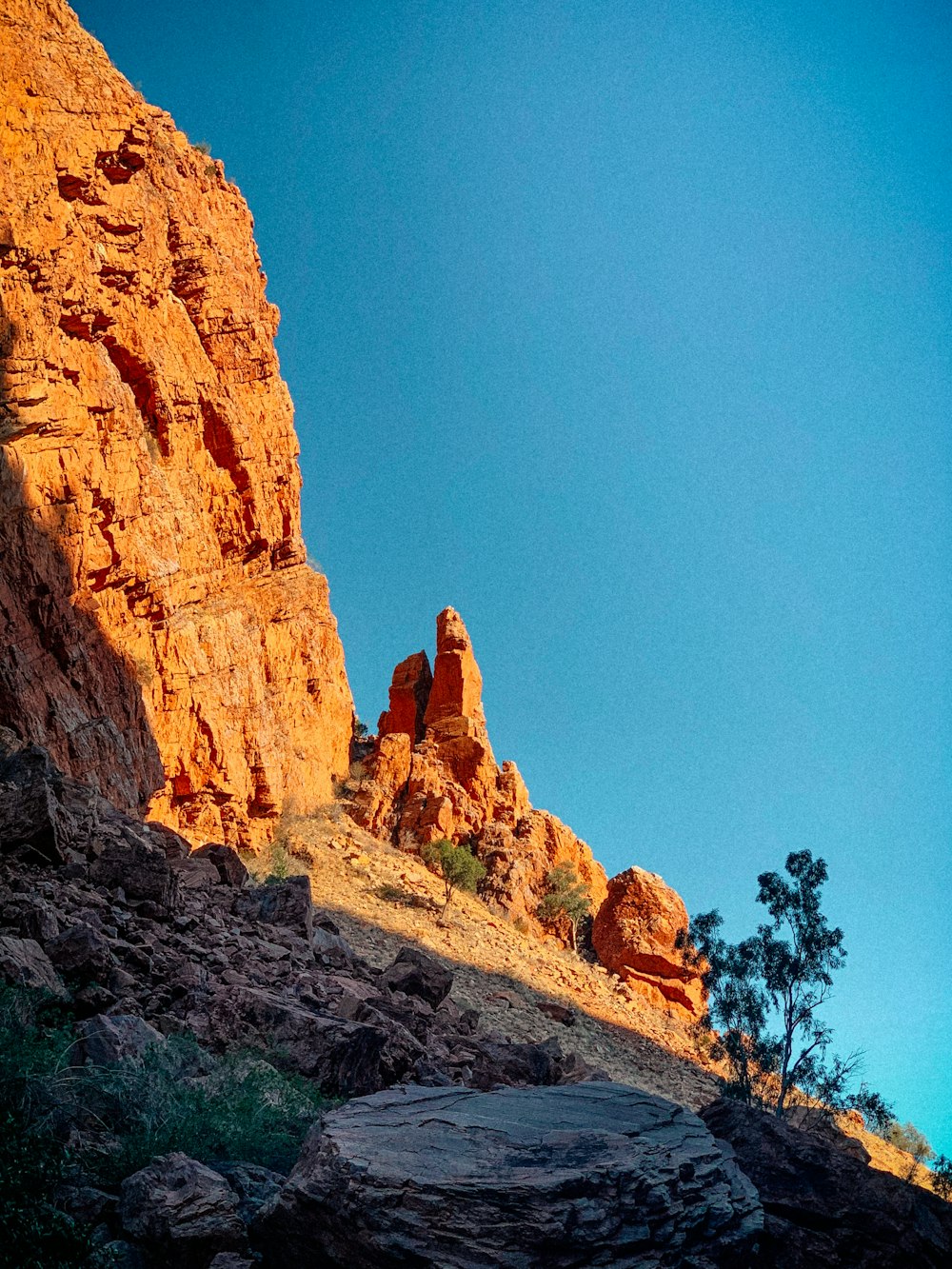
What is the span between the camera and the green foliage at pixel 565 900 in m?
48.6

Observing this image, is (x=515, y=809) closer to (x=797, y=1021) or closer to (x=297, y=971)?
(x=797, y=1021)

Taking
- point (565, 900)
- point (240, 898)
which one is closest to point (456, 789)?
point (565, 900)

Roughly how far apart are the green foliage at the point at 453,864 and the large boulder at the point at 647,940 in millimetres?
8159

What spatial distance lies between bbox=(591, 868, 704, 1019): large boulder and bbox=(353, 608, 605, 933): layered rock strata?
4003 mm

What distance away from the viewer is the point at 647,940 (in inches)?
1860

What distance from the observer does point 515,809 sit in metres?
54.7

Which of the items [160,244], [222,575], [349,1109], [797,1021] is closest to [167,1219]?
[349,1109]

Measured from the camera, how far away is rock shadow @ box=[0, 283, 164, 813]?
75.7ft

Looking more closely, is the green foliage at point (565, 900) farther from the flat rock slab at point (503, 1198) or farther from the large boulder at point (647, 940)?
the flat rock slab at point (503, 1198)

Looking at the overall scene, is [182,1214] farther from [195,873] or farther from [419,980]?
[195,873]

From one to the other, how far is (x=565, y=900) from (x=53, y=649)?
31.4 metres

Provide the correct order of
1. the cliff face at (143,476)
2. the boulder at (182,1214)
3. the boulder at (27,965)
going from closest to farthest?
the boulder at (182,1214), the boulder at (27,965), the cliff face at (143,476)

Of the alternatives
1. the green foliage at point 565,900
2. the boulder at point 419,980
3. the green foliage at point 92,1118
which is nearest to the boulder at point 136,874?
the green foliage at point 92,1118

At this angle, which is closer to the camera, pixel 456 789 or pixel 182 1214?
pixel 182 1214
